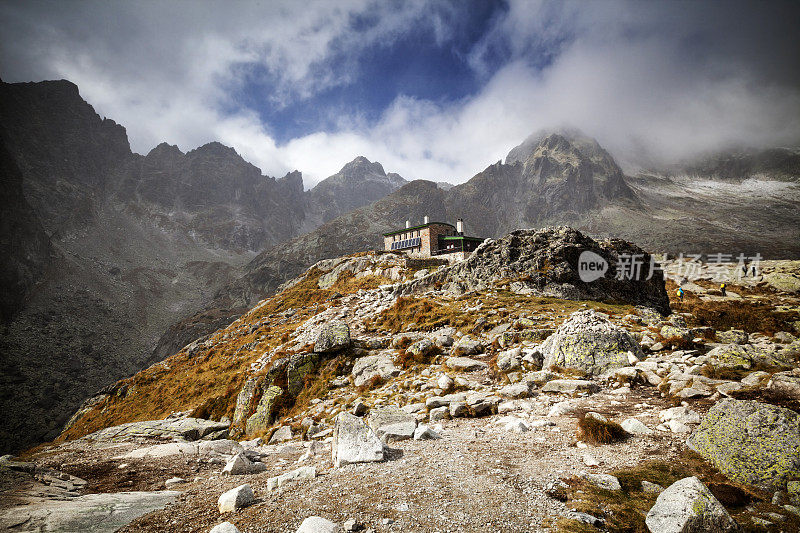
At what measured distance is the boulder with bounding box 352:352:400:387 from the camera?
14889 millimetres

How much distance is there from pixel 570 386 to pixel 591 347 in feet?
7.81

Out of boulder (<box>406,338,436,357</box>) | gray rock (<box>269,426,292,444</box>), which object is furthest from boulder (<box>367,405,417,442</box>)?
boulder (<box>406,338,436,357</box>)

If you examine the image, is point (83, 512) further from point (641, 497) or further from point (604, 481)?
point (641, 497)

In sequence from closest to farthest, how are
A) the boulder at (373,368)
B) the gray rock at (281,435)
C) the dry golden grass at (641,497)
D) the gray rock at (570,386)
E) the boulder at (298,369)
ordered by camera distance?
the dry golden grass at (641,497), the gray rock at (570,386), the gray rock at (281,435), the boulder at (373,368), the boulder at (298,369)

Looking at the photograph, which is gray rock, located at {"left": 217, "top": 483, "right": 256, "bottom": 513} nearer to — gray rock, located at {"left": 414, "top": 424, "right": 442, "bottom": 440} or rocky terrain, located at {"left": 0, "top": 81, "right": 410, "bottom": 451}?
gray rock, located at {"left": 414, "top": 424, "right": 442, "bottom": 440}

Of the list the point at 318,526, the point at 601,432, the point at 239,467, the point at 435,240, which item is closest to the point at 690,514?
the point at 601,432

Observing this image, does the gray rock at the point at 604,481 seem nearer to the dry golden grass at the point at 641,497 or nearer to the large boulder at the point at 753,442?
the dry golden grass at the point at 641,497

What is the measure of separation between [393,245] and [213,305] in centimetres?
11558

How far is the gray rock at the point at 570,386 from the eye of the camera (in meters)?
9.72

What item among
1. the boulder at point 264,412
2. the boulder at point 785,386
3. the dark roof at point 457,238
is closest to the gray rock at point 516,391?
the boulder at point 785,386

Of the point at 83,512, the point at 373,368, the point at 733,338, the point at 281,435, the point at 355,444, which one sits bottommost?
the point at 281,435

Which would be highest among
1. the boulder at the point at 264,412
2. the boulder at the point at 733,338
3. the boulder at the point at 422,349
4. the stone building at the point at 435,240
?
the stone building at the point at 435,240

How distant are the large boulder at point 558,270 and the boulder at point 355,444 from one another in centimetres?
2280

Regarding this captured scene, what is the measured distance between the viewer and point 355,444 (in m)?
6.54
